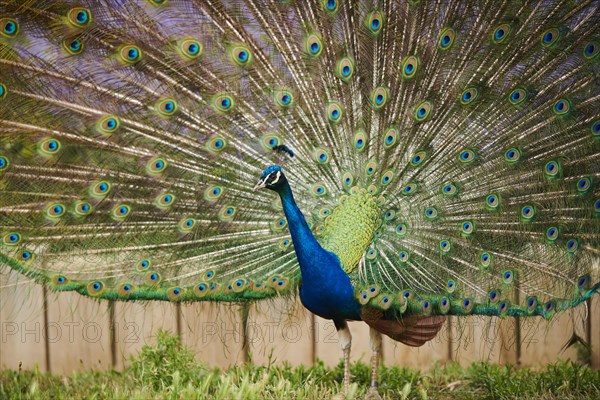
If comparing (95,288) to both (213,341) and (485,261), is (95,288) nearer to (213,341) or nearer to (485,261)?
(213,341)

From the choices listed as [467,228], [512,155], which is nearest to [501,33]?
[512,155]

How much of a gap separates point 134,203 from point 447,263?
1.64 metres

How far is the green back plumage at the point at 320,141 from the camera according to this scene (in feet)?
9.88

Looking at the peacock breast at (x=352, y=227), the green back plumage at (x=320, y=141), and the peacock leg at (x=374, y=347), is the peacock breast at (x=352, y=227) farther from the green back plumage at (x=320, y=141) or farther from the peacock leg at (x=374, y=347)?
the peacock leg at (x=374, y=347)

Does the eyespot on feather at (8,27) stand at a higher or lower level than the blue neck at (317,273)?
higher

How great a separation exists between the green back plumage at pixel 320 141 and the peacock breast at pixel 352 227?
0.03ft

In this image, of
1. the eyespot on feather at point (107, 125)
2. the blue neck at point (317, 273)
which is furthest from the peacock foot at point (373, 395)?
the eyespot on feather at point (107, 125)

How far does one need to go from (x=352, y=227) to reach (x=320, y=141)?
49 centimetres

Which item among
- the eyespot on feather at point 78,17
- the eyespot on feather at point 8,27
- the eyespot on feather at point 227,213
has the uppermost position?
the eyespot on feather at point 78,17

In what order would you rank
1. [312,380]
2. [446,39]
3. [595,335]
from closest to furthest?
1. [446,39]
2. [312,380]
3. [595,335]

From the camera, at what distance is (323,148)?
3.30m

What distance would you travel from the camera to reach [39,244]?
322 centimetres

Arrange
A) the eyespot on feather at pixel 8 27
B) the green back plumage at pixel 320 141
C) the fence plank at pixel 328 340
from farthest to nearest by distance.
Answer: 1. the fence plank at pixel 328 340
2. the green back plumage at pixel 320 141
3. the eyespot on feather at pixel 8 27

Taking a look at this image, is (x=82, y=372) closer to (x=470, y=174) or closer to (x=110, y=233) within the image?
(x=110, y=233)
